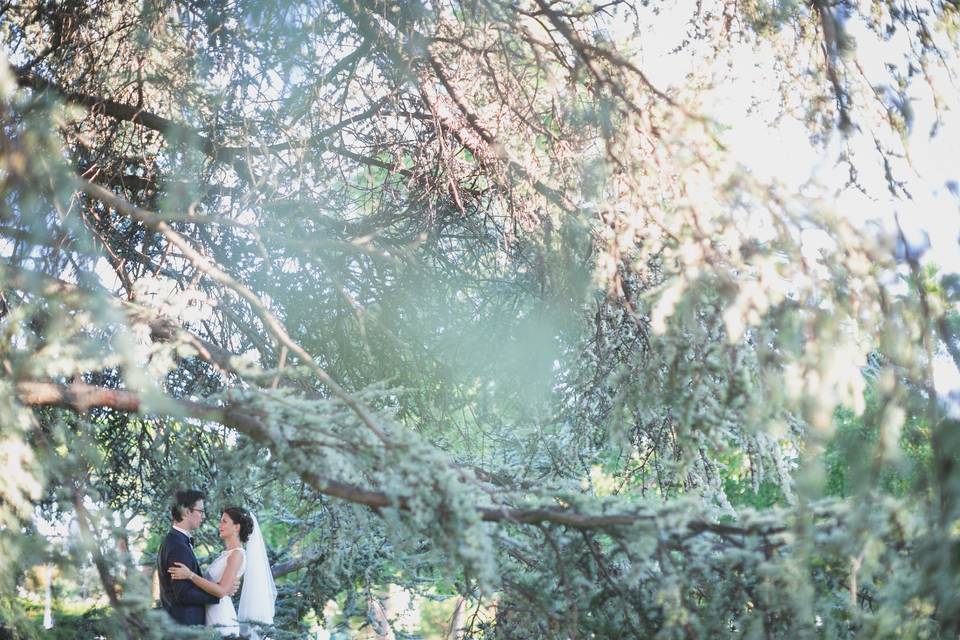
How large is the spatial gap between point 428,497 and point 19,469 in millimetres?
1447

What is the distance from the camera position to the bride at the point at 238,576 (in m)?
6.64

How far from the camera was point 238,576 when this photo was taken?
6832 millimetres

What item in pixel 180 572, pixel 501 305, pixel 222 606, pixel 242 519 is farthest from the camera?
pixel 242 519

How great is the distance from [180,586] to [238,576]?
38 centimetres

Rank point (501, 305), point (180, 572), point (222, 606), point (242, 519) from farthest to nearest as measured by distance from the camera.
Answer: point (242, 519), point (222, 606), point (180, 572), point (501, 305)

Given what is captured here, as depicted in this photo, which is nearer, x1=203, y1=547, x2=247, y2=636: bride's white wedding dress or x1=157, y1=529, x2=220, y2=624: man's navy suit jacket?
x1=157, y1=529, x2=220, y2=624: man's navy suit jacket

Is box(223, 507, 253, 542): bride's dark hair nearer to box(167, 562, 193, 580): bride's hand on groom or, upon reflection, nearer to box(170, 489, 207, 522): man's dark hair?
box(170, 489, 207, 522): man's dark hair

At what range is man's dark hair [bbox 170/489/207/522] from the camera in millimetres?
6321

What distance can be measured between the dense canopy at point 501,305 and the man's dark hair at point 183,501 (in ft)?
0.37

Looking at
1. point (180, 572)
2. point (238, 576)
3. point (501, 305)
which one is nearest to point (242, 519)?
point (238, 576)

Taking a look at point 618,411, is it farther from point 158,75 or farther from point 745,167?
point 158,75

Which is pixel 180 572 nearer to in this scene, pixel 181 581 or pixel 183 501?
pixel 181 581

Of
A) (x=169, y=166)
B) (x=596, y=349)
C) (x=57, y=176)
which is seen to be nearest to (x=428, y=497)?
(x=57, y=176)

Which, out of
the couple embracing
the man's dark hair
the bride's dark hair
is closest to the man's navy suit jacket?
the couple embracing
